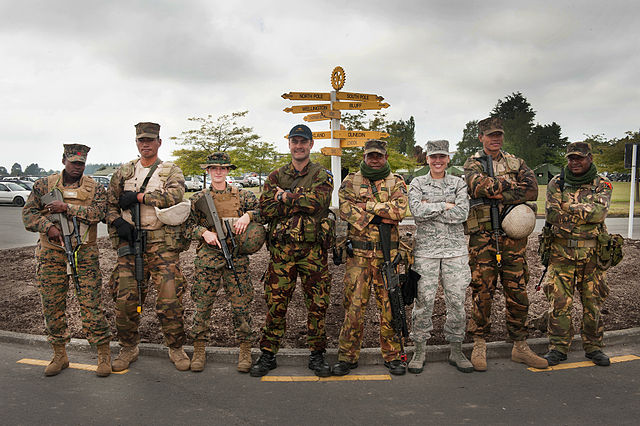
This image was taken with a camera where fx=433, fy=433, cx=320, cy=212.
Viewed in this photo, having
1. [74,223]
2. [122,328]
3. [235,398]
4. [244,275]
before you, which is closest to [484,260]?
[244,275]

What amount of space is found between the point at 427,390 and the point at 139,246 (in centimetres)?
296

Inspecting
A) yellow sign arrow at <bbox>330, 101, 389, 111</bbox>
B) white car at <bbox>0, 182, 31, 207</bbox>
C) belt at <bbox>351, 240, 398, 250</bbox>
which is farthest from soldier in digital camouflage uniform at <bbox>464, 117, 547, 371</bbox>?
white car at <bbox>0, 182, 31, 207</bbox>

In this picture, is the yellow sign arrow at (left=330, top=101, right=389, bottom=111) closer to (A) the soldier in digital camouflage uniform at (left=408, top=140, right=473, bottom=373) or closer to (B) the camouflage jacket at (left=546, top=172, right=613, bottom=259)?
(A) the soldier in digital camouflage uniform at (left=408, top=140, right=473, bottom=373)

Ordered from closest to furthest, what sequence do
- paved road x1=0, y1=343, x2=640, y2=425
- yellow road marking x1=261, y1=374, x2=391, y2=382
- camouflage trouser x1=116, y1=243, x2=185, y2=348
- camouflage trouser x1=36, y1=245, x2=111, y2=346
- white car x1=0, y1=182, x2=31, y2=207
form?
paved road x1=0, y1=343, x2=640, y2=425 → yellow road marking x1=261, y1=374, x2=391, y2=382 → camouflage trouser x1=36, y1=245, x2=111, y2=346 → camouflage trouser x1=116, y1=243, x2=185, y2=348 → white car x1=0, y1=182, x2=31, y2=207

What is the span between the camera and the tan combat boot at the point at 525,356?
4.09m

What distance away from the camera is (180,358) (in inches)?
166

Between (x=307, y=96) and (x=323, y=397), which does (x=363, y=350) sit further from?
(x=307, y=96)

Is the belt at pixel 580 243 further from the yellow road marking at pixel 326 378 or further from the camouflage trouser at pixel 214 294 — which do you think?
the camouflage trouser at pixel 214 294

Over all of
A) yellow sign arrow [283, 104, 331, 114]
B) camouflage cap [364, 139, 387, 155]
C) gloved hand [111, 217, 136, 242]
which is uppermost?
yellow sign arrow [283, 104, 331, 114]

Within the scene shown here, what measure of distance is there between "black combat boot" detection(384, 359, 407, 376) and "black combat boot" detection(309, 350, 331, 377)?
581 millimetres

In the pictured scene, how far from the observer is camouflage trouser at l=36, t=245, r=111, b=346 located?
4.11m

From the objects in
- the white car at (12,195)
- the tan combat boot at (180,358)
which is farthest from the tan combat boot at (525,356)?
the white car at (12,195)

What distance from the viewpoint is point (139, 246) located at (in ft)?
13.8

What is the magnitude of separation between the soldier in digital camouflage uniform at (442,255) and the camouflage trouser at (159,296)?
2320 mm
